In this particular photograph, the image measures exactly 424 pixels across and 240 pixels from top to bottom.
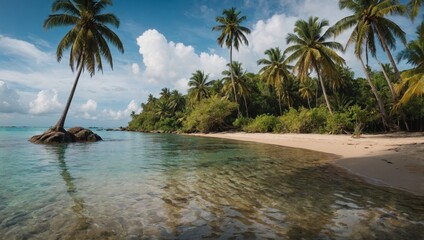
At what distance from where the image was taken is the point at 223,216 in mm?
4945

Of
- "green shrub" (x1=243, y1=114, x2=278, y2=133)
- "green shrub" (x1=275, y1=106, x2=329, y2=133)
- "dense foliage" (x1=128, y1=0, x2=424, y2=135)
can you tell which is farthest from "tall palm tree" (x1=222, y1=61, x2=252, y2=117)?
"green shrub" (x1=275, y1=106, x2=329, y2=133)

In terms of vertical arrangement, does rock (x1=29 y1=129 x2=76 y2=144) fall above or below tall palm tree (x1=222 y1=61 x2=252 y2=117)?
below

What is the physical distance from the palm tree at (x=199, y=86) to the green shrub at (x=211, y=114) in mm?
6778

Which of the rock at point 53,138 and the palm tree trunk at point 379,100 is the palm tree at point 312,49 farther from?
the rock at point 53,138

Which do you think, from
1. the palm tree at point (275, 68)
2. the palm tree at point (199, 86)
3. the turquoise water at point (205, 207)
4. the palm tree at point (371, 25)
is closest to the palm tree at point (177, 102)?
the palm tree at point (199, 86)

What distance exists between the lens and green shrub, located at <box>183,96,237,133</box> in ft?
141

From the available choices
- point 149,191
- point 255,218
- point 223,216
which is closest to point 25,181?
point 149,191

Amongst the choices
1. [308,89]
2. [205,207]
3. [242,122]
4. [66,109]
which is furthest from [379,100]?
[66,109]

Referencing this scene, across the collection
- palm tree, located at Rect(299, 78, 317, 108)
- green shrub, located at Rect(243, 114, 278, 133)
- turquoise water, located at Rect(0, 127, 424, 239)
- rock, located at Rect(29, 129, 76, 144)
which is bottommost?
turquoise water, located at Rect(0, 127, 424, 239)

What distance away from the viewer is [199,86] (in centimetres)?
5359

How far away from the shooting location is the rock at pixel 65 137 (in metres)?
23.2

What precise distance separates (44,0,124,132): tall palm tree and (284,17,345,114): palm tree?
1972 centimetres

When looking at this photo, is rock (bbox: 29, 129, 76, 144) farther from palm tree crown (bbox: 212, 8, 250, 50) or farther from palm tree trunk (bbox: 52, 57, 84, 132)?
palm tree crown (bbox: 212, 8, 250, 50)

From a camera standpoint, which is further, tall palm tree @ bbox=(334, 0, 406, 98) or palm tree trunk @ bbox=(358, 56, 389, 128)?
palm tree trunk @ bbox=(358, 56, 389, 128)
